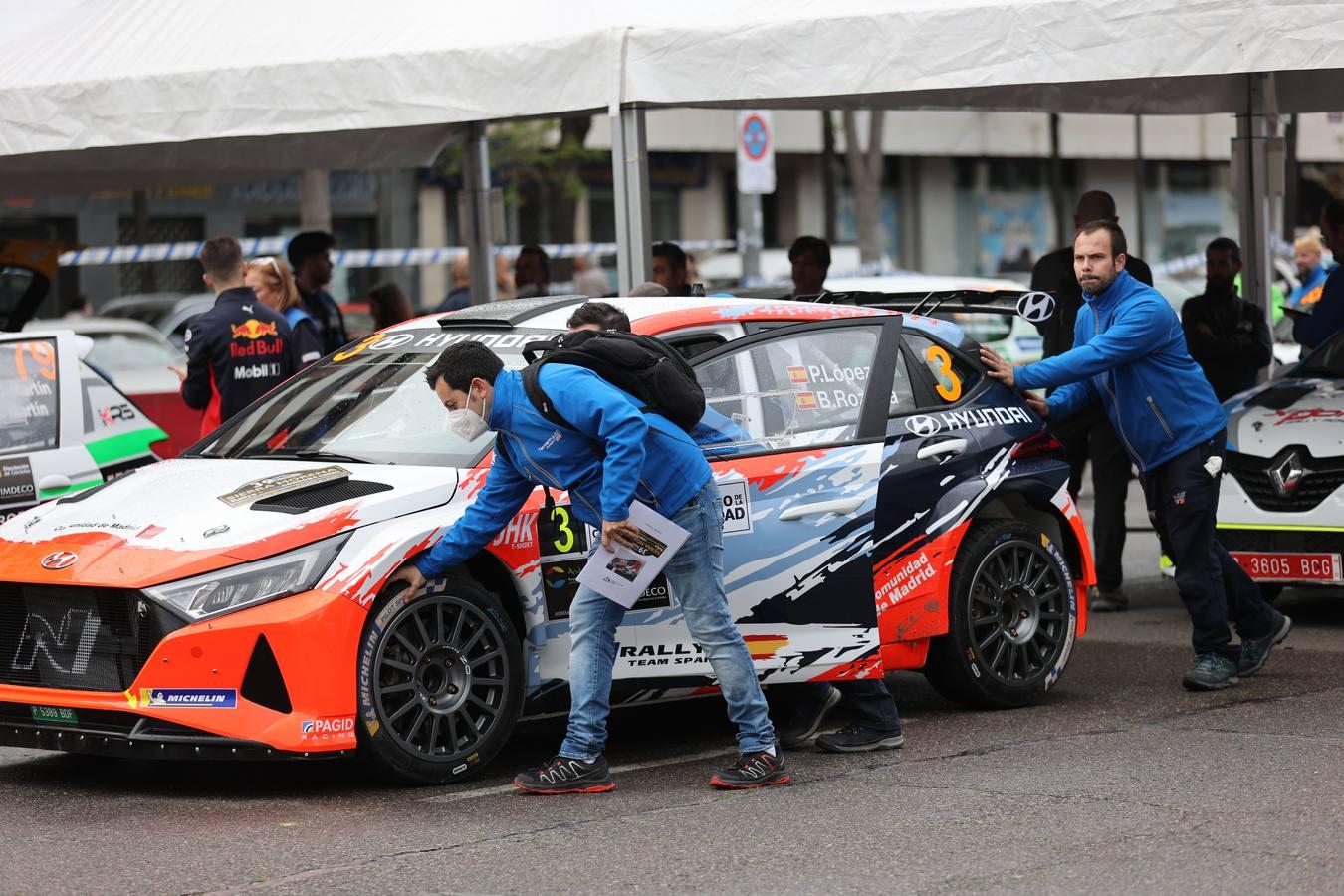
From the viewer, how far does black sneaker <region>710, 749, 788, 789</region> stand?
6.29 m

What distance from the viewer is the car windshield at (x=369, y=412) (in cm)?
667

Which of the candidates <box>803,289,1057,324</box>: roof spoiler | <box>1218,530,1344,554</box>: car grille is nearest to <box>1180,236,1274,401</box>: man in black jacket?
<box>1218,530,1344,554</box>: car grille

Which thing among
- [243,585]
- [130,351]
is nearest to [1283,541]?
[243,585]

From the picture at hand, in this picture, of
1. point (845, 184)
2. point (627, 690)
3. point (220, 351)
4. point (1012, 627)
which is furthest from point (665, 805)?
point (845, 184)

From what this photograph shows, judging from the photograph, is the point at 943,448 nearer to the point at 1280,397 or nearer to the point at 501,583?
the point at 501,583

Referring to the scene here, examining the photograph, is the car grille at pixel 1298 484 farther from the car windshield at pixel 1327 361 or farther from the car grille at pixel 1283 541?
the car windshield at pixel 1327 361

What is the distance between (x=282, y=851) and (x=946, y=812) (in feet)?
6.35

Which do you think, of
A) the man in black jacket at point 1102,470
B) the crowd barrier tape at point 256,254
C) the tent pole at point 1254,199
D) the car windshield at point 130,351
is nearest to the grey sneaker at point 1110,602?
the man in black jacket at point 1102,470

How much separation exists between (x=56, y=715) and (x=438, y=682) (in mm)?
1174

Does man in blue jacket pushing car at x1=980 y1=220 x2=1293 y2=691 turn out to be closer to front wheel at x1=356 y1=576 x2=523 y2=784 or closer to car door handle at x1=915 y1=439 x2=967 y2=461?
car door handle at x1=915 y1=439 x2=967 y2=461

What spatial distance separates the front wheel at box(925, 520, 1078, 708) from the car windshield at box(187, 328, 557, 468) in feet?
5.95

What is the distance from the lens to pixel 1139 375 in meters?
7.75

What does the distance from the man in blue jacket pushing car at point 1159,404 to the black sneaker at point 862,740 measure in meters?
1.55

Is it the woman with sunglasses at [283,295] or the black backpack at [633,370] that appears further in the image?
the woman with sunglasses at [283,295]
